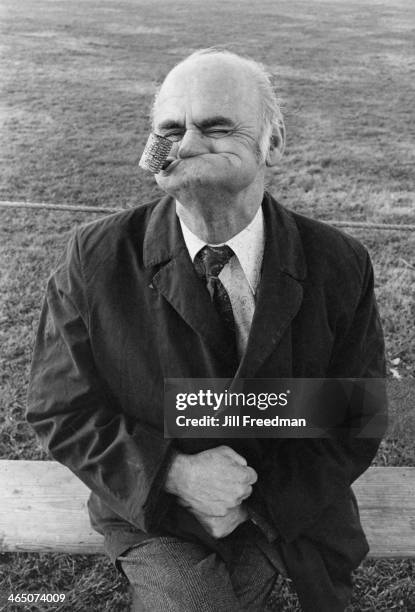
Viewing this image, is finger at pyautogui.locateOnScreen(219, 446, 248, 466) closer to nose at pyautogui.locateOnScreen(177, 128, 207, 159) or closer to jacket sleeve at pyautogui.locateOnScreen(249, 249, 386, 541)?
jacket sleeve at pyautogui.locateOnScreen(249, 249, 386, 541)

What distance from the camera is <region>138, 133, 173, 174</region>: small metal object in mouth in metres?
1.27

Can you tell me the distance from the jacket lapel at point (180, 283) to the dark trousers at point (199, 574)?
51 cm

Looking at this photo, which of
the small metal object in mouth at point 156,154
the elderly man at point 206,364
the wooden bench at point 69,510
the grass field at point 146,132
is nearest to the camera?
the small metal object in mouth at point 156,154

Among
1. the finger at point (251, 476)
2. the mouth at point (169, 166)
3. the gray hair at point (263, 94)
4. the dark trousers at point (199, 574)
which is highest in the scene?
the gray hair at point (263, 94)

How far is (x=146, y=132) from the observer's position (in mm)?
Result: 5883

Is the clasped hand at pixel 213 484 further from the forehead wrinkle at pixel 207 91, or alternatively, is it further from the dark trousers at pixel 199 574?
the forehead wrinkle at pixel 207 91

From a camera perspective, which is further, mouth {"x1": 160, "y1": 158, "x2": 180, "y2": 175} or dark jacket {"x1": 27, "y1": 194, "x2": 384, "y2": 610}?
dark jacket {"x1": 27, "y1": 194, "x2": 384, "y2": 610}

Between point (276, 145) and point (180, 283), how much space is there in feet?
1.41

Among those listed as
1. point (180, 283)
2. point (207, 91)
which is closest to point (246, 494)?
point (180, 283)

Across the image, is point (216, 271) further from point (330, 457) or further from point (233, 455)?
point (330, 457)

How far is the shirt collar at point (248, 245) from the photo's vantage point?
1447 mm

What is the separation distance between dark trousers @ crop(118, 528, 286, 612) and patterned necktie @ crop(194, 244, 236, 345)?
1.92 ft

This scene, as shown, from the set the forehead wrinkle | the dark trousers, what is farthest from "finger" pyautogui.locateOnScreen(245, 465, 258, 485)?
the forehead wrinkle

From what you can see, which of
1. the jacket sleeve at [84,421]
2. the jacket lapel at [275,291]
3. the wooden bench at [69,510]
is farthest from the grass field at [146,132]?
the jacket lapel at [275,291]
